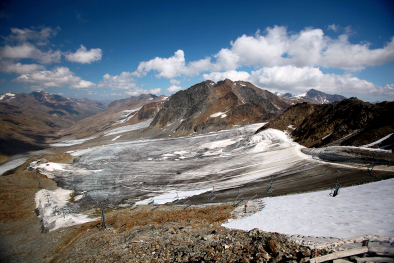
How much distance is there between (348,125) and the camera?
27.7 meters

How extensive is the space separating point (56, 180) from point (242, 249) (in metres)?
37.6

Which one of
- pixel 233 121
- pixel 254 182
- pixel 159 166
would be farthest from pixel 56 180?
pixel 233 121

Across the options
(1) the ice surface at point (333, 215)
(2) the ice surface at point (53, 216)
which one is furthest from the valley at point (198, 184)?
(1) the ice surface at point (333, 215)

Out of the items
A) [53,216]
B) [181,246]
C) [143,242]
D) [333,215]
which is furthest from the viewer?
[53,216]

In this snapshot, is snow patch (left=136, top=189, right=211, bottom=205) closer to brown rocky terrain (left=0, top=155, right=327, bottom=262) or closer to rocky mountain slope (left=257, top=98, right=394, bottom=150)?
brown rocky terrain (left=0, top=155, right=327, bottom=262)

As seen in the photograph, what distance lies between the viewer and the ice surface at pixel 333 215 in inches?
274

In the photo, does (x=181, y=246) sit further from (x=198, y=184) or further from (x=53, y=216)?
(x=198, y=184)

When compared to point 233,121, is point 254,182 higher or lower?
lower

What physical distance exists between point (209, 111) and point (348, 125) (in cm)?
5628

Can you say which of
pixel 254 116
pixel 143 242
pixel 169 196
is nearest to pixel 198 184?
pixel 169 196

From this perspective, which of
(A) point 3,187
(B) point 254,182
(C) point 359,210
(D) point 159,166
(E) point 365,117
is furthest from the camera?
(D) point 159,166

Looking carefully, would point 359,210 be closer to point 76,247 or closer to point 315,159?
point 76,247

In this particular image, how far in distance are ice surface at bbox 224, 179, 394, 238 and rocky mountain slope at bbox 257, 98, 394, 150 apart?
1374 cm

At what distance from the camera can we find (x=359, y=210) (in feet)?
29.1
